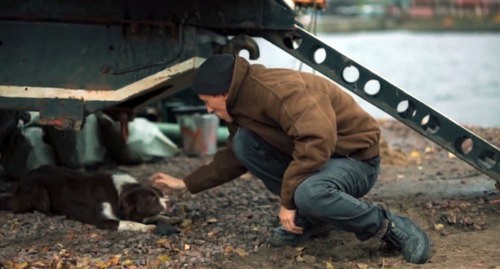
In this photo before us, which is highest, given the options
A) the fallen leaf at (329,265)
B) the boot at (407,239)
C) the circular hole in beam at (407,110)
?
the circular hole in beam at (407,110)

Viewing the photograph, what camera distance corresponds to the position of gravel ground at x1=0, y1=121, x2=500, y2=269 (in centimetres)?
513

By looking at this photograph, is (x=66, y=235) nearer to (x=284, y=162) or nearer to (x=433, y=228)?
(x=284, y=162)

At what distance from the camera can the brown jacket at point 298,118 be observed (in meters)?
4.64

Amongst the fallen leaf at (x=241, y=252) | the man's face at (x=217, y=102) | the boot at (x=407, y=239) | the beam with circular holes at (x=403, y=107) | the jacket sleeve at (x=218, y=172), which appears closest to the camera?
the man's face at (x=217, y=102)

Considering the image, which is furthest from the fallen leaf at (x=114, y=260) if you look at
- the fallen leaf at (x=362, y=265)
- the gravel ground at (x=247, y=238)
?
the fallen leaf at (x=362, y=265)

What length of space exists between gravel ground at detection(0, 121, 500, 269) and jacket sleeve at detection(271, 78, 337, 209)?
0.63 m

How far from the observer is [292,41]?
6.22 m

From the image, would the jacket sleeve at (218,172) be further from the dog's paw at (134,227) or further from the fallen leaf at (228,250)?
the dog's paw at (134,227)

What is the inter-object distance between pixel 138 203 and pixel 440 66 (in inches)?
707

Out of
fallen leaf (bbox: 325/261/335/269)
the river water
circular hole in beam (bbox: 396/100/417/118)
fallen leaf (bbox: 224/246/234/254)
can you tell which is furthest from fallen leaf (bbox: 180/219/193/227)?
the river water

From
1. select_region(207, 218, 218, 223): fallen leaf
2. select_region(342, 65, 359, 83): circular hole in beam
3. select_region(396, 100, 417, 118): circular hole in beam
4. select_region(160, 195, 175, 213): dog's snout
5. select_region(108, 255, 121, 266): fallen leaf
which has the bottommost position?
select_region(160, 195, 175, 213): dog's snout

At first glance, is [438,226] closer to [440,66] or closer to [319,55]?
[319,55]

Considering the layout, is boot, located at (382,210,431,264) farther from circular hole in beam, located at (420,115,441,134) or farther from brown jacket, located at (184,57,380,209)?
circular hole in beam, located at (420,115,441,134)

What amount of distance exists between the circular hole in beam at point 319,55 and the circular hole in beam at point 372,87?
0.34 meters
